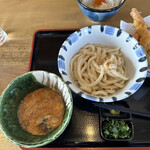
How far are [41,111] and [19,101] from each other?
180 millimetres

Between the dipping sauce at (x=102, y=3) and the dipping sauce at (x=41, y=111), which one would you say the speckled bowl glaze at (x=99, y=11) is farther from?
the dipping sauce at (x=41, y=111)

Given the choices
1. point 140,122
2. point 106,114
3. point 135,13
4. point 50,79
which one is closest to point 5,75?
point 50,79

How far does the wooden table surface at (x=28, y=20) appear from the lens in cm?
149

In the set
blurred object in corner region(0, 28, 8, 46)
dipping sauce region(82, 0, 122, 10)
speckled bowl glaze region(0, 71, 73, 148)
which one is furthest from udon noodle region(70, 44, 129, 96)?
blurred object in corner region(0, 28, 8, 46)

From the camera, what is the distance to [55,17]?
176 cm

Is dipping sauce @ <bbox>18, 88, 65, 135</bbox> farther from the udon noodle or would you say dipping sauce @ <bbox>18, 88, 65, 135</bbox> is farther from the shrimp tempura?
the shrimp tempura

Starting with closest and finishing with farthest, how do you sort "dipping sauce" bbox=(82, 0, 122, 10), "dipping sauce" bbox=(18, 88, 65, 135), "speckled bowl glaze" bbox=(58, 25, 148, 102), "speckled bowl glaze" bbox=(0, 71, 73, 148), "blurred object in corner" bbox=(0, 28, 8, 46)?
"speckled bowl glaze" bbox=(0, 71, 73, 148) → "dipping sauce" bbox=(18, 88, 65, 135) → "speckled bowl glaze" bbox=(58, 25, 148, 102) → "dipping sauce" bbox=(82, 0, 122, 10) → "blurred object in corner" bbox=(0, 28, 8, 46)

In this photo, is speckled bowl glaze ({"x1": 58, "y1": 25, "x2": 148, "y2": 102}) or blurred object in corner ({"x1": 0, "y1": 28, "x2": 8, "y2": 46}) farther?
blurred object in corner ({"x1": 0, "y1": 28, "x2": 8, "y2": 46})

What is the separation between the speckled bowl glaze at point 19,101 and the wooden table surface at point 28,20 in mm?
409

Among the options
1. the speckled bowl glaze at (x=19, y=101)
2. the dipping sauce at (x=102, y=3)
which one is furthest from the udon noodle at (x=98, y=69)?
the dipping sauce at (x=102, y=3)

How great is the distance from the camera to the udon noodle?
116 cm

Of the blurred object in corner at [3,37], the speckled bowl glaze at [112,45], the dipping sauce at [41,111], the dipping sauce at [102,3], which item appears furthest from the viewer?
the blurred object in corner at [3,37]

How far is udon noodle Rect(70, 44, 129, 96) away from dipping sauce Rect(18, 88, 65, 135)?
0.22 m

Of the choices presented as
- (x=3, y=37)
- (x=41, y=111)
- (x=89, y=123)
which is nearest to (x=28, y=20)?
(x=3, y=37)
